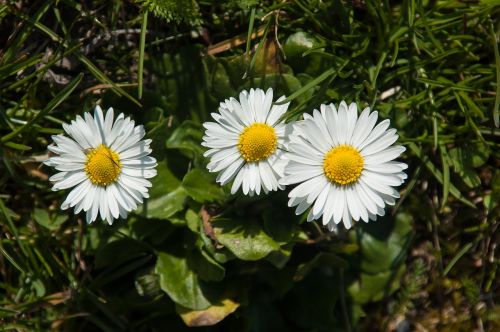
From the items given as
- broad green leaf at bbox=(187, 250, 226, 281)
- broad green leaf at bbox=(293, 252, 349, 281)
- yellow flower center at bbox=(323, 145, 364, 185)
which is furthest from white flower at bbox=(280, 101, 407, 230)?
broad green leaf at bbox=(187, 250, 226, 281)

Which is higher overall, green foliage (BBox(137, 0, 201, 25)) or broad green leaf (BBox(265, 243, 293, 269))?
green foliage (BBox(137, 0, 201, 25))

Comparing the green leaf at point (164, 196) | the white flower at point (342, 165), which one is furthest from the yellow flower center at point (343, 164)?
the green leaf at point (164, 196)

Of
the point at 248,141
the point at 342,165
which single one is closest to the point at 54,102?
the point at 248,141

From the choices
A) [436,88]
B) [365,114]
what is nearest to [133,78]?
[365,114]

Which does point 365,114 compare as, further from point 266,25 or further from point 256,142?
point 266,25

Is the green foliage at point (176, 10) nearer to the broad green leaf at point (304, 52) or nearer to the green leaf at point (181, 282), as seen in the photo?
the broad green leaf at point (304, 52)

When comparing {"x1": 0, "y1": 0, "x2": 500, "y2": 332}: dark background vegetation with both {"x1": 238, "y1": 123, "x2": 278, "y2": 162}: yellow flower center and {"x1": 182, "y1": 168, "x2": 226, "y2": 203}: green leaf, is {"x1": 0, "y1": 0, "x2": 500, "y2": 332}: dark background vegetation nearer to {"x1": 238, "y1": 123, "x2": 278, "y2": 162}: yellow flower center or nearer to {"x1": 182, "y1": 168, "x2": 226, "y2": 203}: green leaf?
{"x1": 182, "y1": 168, "x2": 226, "y2": 203}: green leaf

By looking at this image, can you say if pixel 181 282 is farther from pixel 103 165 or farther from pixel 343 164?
pixel 343 164
